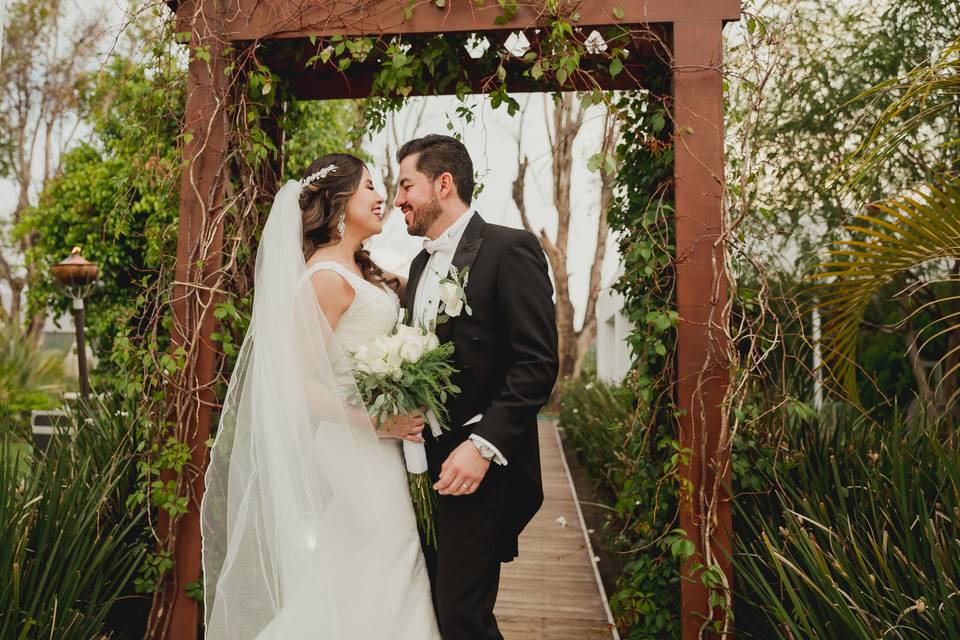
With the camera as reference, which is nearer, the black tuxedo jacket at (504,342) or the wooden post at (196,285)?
the black tuxedo jacket at (504,342)

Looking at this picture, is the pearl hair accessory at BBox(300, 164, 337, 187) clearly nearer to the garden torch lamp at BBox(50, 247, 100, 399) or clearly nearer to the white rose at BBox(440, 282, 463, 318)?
the white rose at BBox(440, 282, 463, 318)

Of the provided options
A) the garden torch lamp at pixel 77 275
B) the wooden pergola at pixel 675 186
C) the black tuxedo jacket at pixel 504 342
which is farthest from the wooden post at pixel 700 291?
the garden torch lamp at pixel 77 275

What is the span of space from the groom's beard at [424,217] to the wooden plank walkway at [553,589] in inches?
66.2

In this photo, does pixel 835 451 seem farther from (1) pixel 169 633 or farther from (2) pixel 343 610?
(1) pixel 169 633

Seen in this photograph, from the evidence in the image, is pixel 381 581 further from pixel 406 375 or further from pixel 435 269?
pixel 435 269

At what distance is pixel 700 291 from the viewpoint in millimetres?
3055

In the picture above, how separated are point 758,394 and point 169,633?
291cm

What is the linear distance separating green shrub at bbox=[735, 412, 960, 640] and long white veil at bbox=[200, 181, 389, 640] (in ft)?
4.59

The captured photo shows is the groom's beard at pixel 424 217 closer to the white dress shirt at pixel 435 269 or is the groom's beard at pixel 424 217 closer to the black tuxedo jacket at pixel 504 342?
the white dress shirt at pixel 435 269

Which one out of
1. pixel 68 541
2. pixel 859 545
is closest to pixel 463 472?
pixel 859 545

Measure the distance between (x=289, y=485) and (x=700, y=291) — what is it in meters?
1.79

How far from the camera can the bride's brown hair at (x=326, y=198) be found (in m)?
2.88

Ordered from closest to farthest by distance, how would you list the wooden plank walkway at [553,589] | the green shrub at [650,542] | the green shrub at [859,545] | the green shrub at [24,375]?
the green shrub at [859,545]
the green shrub at [650,542]
the wooden plank walkway at [553,589]
the green shrub at [24,375]

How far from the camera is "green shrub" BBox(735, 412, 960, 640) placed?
7.03ft
